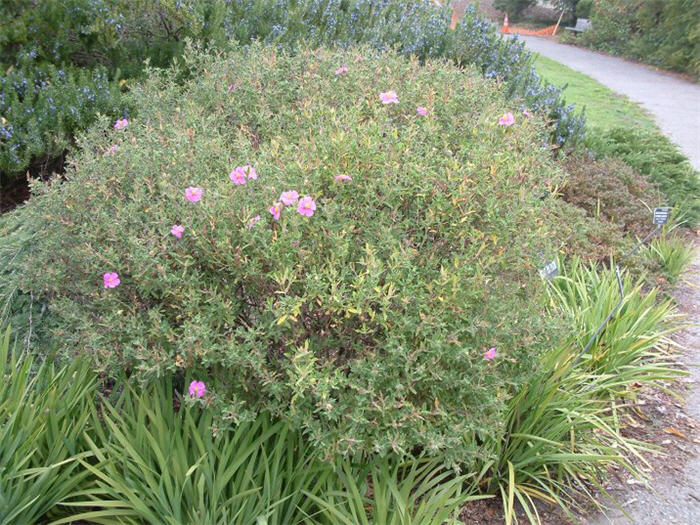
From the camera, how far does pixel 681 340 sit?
4.23 meters

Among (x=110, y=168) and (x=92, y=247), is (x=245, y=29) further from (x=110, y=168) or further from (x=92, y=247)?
(x=92, y=247)

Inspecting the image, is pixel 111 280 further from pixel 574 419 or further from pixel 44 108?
pixel 44 108

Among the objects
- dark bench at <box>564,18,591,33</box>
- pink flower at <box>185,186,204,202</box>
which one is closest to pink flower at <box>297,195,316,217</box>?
pink flower at <box>185,186,204,202</box>

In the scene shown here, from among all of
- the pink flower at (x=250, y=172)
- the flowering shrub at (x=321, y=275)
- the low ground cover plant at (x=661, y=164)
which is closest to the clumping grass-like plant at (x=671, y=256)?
the low ground cover plant at (x=661, y=164)

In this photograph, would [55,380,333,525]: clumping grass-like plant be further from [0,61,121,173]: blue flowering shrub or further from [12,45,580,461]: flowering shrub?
[0,61,121,173]: blue flowering shrub

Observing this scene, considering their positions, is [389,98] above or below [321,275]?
above

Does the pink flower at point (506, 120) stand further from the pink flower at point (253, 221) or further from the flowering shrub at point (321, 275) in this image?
the pink flower at point (253, 221)

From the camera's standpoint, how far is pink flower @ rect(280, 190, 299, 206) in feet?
7.16

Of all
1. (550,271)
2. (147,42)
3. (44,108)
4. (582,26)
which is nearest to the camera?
(550,271)

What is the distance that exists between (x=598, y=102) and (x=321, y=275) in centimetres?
1154

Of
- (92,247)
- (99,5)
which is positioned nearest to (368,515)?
(92,247)

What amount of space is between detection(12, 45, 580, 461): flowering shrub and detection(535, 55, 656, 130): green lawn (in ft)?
22.6

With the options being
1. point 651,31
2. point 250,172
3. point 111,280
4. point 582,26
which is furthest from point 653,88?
point 111,280

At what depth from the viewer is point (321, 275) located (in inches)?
83.7
